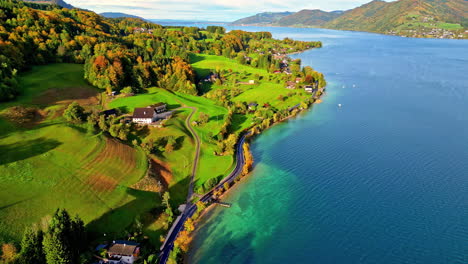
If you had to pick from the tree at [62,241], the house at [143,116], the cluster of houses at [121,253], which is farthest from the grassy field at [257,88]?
the tree at [62,241]

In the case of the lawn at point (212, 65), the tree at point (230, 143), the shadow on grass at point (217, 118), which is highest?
the lawn at point (212, 65)

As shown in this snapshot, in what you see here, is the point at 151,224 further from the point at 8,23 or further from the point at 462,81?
the point at 462,81

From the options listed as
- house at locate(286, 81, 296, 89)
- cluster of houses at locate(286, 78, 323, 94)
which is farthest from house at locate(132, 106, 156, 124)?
house at locate(286, 81, 296, 89)

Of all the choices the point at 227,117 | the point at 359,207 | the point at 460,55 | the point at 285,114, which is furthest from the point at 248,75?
the point at 460,55

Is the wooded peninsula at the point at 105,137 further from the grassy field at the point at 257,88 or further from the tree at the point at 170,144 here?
the grassy field at the point at 257,88

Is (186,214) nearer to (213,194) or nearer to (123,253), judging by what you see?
(213,194)

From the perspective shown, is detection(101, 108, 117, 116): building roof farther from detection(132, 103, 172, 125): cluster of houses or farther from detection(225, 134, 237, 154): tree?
detection(225, 134, 237, 154): tree
